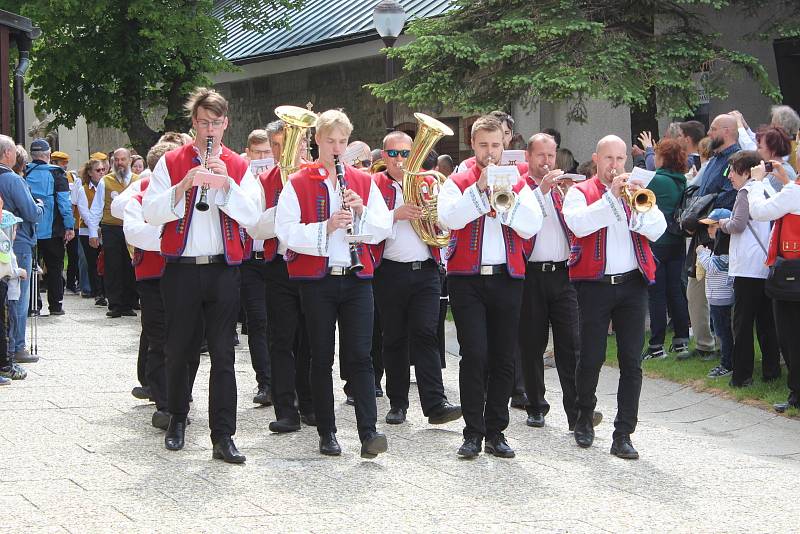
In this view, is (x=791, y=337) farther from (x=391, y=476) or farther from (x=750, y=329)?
(x=391, y=476)

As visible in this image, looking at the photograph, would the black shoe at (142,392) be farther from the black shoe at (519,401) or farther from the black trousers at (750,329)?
the black trousers at (750,329)

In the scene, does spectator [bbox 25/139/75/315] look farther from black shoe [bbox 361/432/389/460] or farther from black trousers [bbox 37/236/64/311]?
black shoe [bbox 361/432/389/460]

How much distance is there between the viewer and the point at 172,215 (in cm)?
722

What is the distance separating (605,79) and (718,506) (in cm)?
737

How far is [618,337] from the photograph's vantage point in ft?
26.1

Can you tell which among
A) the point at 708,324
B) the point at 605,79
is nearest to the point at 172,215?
the point at 708,324

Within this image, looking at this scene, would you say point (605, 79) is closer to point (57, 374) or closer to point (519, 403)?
point (519, 403)

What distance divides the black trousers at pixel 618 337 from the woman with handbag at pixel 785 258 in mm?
1529

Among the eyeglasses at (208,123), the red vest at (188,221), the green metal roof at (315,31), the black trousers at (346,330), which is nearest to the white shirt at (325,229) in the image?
the black trousers at (346,330)

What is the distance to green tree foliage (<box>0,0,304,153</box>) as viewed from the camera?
23.2 m

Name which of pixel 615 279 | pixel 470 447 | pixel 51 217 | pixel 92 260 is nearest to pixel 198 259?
pixel 470 447

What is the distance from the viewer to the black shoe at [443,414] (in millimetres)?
8414

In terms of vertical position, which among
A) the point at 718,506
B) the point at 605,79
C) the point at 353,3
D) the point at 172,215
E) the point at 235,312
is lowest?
the point at 718,506

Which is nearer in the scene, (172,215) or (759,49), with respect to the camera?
(172,215)
